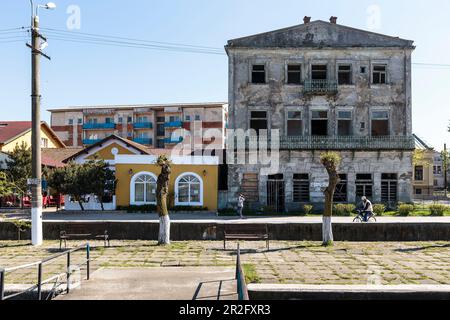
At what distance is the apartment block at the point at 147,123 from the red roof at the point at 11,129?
2050 cm

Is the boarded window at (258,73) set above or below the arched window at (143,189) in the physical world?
above

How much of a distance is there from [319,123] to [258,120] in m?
4.25

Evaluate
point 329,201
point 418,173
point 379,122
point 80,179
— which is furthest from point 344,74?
point 418,173

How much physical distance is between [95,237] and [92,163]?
13760 millimetres

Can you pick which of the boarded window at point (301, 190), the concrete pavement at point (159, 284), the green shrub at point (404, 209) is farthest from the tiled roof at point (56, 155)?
the concrete pavement at point (159, 284)

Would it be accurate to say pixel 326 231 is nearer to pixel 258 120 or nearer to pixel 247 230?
pixel 247 230

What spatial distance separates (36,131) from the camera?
16.3 metres

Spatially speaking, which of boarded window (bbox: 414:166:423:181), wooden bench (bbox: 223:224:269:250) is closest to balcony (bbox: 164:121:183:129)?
boarded window (bbox: 414:166:423:181)

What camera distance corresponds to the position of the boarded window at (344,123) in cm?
3086

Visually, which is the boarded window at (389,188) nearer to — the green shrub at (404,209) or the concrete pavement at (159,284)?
the green shrub at (404,209)

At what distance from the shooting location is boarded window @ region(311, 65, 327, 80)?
30969 mm

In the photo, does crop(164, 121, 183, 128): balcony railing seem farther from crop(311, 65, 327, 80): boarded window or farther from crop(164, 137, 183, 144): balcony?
crop(311, 65, 327, 80): boarded window

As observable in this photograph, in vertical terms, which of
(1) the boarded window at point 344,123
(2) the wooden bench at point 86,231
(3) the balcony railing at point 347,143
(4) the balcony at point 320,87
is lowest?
(2) the wooden bench at point 86,231
